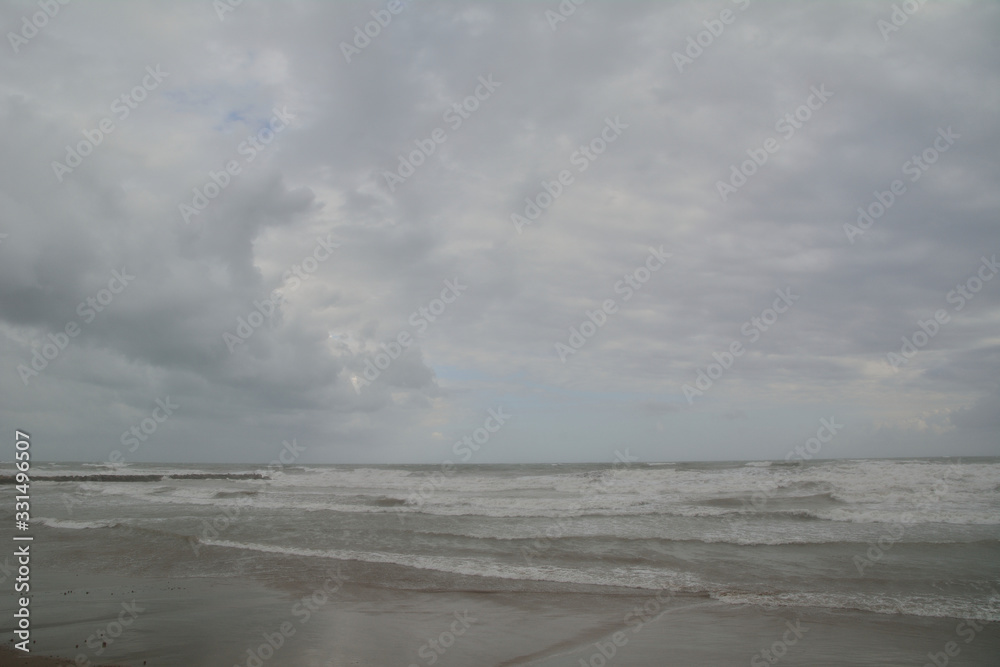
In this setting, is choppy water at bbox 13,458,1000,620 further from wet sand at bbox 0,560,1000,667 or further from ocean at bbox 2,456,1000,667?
wet sand at bbox 0,560,1000,667

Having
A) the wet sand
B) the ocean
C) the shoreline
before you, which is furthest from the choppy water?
the shoreline

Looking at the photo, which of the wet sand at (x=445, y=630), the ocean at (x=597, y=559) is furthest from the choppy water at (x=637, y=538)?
the wet sand at (x=445, y=630)

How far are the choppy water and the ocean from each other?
8cm

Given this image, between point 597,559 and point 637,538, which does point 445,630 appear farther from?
point 637,538

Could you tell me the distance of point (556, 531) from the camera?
17.0 metres

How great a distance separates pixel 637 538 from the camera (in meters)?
15.6

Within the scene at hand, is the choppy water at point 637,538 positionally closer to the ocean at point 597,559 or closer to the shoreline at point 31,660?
the ocean at point 597,559

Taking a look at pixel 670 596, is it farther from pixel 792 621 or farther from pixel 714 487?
pixel 714 487

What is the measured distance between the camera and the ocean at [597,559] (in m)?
8.06

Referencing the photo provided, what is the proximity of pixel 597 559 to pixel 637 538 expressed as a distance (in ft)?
9.20

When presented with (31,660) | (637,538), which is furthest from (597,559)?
(31,660)

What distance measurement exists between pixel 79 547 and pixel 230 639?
33.7ft

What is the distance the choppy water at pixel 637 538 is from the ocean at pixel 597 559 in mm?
76

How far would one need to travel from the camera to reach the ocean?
8062 mm
